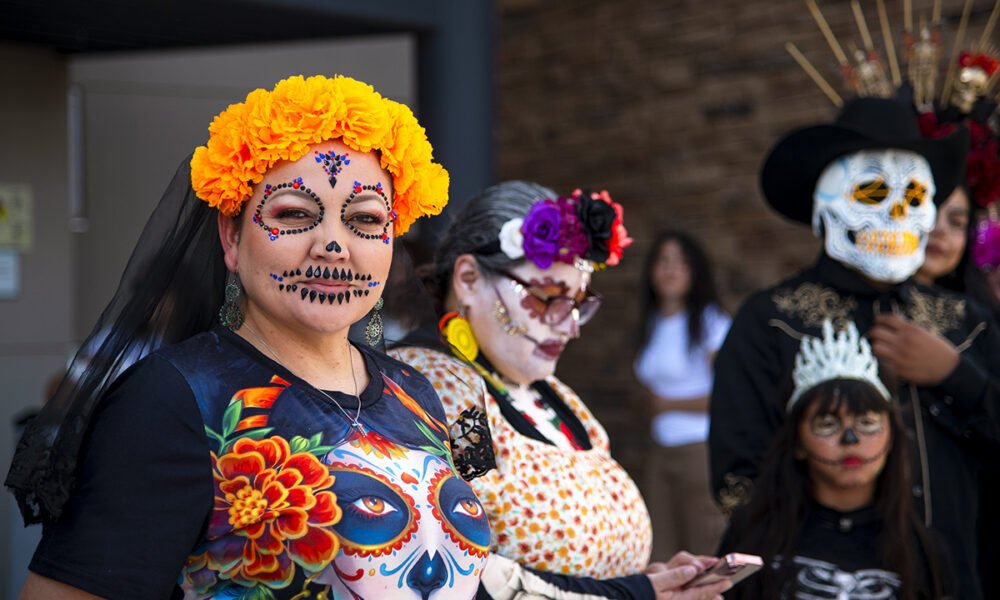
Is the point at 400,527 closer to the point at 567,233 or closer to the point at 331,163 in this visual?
the point at 331,163

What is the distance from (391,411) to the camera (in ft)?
6.19

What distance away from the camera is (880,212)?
132 inches

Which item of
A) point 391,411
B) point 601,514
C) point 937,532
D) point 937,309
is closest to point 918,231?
point 937,309

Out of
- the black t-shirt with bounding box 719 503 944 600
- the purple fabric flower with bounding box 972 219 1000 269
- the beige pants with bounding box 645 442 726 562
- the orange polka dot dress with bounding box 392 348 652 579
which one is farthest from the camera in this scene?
the beige pants with bounding box 645 442 726 562

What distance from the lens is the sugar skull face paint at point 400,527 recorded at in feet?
5.57

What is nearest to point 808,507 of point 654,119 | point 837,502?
point 837,502

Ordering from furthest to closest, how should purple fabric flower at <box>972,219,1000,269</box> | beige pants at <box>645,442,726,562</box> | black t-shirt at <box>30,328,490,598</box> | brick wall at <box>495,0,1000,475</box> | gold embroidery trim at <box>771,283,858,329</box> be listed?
brick wall at <box>495,0,1000,475</box> → beige pants at <box>645,442,726,562</box> → purple fabric flower at <box>972,219,1000,269</box> → gold embroidery trim at <box>771,283,858,329</box> → black t-shirt at <box>30,328,490,598</box>

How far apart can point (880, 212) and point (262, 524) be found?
2273mm

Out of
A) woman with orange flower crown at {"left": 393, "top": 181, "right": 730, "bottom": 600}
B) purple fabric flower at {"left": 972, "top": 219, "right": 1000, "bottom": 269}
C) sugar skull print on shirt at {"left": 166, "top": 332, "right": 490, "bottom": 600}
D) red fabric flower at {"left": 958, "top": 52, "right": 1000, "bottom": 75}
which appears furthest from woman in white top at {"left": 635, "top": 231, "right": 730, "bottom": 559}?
sugar skull print on shirt at {"left": 166, "top": 332, "right": 490, "bottom": 600}

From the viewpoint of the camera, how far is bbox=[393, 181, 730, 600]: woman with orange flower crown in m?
2.31

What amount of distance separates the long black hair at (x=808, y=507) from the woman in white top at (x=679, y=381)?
77.3 inches

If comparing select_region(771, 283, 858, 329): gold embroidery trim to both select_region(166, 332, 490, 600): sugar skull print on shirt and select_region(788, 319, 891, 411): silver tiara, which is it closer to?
select_region(788, 319, 891, 411): silver tiara

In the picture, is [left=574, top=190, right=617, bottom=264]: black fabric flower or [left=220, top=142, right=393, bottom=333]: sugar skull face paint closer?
[left=220, top=142, right=393, bottom=333]: sugar skull face paint

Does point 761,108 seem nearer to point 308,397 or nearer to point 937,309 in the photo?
point 937,309
